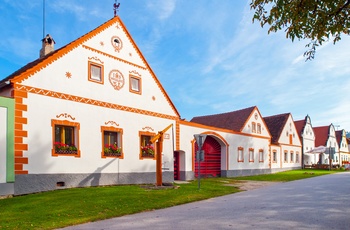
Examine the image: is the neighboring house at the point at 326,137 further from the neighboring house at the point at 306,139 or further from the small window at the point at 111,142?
the small window at the point at 111,142

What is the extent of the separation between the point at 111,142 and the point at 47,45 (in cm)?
731

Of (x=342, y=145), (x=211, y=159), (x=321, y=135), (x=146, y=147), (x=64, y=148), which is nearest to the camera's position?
(x=64, y=148)

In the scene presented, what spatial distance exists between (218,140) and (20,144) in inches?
659

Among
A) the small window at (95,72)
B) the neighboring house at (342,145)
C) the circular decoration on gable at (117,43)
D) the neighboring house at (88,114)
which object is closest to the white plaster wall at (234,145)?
the neighboring house at (88,114)

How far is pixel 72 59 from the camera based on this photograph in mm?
16094

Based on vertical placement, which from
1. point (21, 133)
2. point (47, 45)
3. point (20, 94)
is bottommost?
point (21, 133)

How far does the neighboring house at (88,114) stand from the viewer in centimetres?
1401

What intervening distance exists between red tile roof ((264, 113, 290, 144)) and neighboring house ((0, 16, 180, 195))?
21028mm

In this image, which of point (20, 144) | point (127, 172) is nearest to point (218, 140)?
point (127, 172)

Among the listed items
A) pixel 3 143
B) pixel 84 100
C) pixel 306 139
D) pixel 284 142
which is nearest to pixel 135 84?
pixel 84 100

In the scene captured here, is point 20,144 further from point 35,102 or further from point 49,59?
point 49,59

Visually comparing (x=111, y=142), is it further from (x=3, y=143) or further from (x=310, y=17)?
(x=310, y=17)

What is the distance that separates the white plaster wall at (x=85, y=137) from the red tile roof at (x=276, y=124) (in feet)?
69.7

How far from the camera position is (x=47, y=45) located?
19.9 meters
